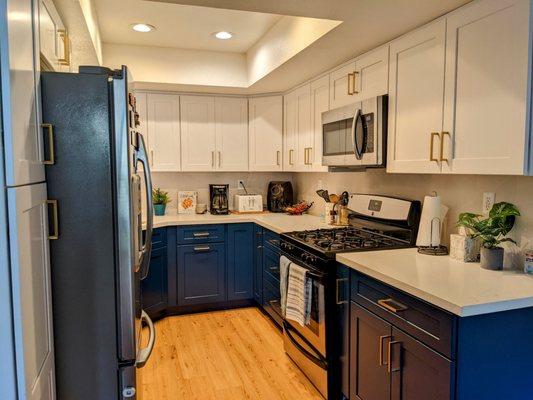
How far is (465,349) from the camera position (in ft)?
4.81

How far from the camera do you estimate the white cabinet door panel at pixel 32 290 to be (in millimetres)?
1142

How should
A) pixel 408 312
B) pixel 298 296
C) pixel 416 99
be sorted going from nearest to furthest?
pixel 408 312 → pixel 416 99 → pixel 298 296

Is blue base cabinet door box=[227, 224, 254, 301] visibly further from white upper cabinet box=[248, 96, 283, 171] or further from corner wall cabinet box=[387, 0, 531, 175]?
corner wall cabinet box=[387, 0, 531, 175]

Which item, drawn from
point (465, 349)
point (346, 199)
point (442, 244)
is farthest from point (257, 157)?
point (465, 349)

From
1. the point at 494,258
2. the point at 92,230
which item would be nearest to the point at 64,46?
the point at 92,230

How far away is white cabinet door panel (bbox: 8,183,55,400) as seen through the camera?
3.75 ft

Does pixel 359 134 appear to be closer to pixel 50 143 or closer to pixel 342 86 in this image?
pixel 342 86

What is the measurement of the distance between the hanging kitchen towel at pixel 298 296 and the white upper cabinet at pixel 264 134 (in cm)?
182

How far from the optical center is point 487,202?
2059 millimetres

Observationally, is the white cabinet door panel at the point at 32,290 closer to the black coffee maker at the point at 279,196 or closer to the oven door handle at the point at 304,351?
the oven door handle at the point at 304,351

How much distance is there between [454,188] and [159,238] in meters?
2.43

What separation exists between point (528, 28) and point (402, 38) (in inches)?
31.8

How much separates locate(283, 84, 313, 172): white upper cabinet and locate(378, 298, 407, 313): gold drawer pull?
1854 millimetres

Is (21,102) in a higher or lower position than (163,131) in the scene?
lower
